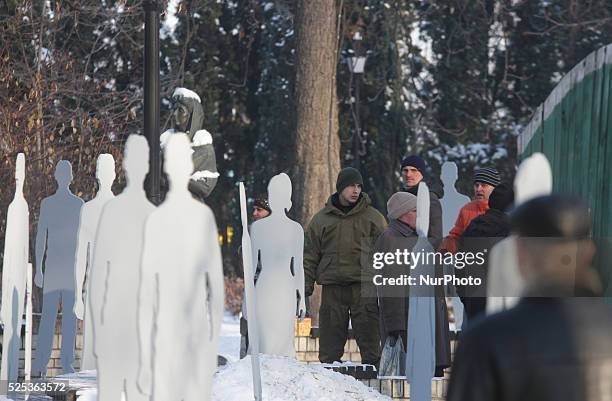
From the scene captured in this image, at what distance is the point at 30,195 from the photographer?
1559 cm

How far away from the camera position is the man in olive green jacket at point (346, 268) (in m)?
11.2

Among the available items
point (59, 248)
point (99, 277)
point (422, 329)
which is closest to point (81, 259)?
point (59, 248)

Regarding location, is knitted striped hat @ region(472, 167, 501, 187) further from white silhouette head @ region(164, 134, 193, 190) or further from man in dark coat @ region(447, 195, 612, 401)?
man in dark coat @ region(447, 195, 612, 401)

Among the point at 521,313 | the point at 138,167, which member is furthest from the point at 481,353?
the point at 138,167

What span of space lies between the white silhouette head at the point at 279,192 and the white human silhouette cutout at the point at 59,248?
68.7 inches

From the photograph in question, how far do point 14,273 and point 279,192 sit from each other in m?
1.94

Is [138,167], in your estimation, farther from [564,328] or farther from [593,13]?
[593,13]

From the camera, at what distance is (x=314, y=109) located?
59.0 feet

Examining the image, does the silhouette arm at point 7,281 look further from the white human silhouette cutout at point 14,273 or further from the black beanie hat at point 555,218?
the black beanie hat at point 555,218

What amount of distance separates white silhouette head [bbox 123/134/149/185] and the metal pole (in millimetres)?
1831

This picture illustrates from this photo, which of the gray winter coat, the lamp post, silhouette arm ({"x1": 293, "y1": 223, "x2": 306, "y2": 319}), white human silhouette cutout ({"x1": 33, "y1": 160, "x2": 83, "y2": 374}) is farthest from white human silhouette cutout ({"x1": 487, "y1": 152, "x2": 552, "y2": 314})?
the lamp post

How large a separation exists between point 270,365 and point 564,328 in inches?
281

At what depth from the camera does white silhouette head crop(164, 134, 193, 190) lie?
707cm

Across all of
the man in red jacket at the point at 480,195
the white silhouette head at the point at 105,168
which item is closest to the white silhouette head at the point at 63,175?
the white silhouette head at the point at 105,168
